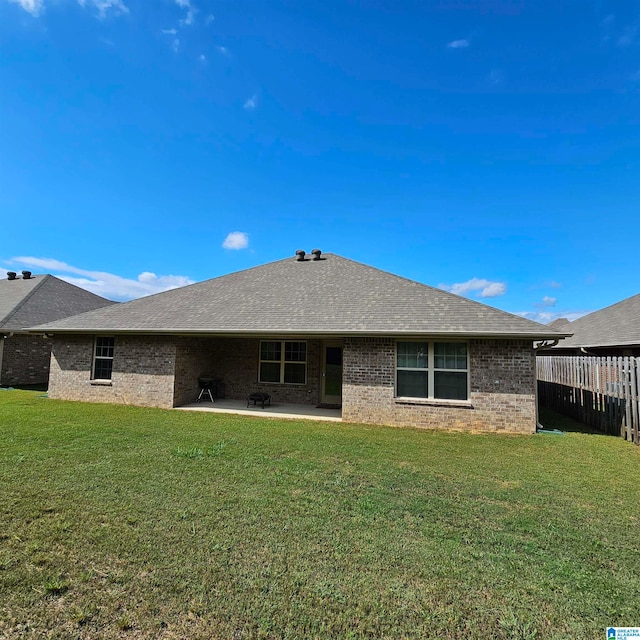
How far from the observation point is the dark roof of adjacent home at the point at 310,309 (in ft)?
30.8

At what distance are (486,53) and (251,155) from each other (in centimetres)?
820

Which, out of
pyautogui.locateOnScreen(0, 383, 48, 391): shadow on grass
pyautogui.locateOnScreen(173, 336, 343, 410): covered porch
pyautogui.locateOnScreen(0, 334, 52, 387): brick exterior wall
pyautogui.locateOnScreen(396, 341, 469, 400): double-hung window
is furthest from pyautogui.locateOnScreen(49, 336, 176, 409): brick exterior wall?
pyautogui.locateOnScreen(396, 341, 469, 400): double-hung window

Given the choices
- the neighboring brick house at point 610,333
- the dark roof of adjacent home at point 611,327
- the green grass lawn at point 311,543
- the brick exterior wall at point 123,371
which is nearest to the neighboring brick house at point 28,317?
the brick exterior wall at point 123,371

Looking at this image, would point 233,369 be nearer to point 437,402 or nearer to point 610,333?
point 437,402

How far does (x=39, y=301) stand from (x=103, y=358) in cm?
948

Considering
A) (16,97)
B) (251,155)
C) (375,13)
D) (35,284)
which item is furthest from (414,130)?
(35,284)

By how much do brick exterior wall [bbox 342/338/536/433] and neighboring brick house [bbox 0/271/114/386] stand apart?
1244cm

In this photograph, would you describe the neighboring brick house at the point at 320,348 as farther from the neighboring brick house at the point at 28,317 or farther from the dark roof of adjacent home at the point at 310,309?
the neighboring brick house at the point at 28,317

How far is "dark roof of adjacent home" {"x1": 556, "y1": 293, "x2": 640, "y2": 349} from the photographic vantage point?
1279 cm

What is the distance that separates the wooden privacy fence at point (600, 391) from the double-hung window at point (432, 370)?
128 inches

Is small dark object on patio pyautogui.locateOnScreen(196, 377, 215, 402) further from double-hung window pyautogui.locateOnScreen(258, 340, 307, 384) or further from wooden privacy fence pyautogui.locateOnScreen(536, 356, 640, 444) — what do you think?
wooden privacy fence pyautogui.locateOnScreen(536, 356, 640, 444)

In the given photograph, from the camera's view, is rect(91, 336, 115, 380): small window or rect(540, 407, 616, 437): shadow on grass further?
rect(91, 336, 115, 380): small window

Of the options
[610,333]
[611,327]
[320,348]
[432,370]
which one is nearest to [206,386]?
[320,348]

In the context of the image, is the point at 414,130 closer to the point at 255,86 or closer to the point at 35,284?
the point at 255,86
